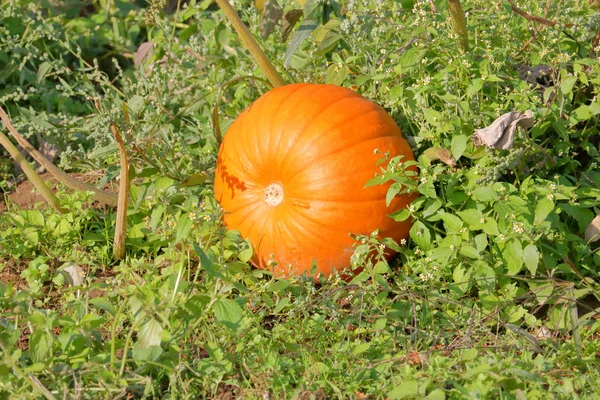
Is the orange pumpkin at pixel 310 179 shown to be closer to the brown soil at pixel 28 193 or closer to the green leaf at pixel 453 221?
the green leaf at pixel 453 221

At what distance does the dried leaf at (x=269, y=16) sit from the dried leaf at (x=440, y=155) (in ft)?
3.02

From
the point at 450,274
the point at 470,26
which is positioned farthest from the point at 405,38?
the point at 450,274

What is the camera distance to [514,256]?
3.05 metres

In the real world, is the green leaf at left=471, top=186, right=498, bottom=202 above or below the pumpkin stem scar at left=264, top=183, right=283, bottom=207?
below

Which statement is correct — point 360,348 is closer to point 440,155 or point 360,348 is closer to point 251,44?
point 440,155

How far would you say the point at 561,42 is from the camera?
3766mm

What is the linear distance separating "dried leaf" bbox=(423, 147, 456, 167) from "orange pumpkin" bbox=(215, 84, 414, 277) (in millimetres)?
89

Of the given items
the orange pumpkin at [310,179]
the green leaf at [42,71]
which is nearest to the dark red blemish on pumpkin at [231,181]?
the orange pumpkin at [310,179]

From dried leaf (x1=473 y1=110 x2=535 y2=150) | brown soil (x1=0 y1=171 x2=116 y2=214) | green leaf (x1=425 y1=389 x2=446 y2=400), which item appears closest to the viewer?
green leaf (x1=425 y1=389 x2=446 y2=400)

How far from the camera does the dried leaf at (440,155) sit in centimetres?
340

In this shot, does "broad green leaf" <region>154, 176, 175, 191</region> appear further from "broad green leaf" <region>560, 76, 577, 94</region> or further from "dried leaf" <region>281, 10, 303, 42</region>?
"broad green leaf" <region>560, 76, 577, 94</region>

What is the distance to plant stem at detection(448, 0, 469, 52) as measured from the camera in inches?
136

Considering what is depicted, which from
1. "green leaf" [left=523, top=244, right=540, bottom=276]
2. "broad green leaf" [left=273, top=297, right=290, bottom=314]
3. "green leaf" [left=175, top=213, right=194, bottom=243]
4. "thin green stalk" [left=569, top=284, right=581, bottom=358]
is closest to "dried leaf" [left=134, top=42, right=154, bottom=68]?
"green leaf" [left=175, top=213, right=194, bottom=243]

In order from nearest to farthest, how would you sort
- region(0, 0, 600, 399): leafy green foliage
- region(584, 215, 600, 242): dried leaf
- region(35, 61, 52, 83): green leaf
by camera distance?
region(0, 0, 600, 399): leafy green foliage → region(584, 215, 600, 242): dried leaf → region(35, 61, 52, 83): green leaf
